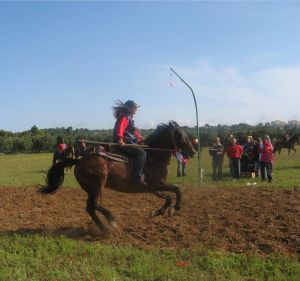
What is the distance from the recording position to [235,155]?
65.0 feet

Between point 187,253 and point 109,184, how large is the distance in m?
3.06

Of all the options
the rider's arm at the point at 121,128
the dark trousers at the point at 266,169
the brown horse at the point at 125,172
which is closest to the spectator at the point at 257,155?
the dark trousers at the point at 266,169

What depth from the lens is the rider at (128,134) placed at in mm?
9891

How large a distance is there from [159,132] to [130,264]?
13.3 feet

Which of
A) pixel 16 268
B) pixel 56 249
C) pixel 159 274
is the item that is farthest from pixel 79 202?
pixel 159 274

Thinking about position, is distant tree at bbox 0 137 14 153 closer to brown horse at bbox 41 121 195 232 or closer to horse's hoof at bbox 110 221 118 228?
brown horse at bbox 41 121 195 232

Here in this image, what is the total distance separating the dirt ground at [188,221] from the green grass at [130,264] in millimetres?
623

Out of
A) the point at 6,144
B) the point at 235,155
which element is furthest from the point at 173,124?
the point at 6,144

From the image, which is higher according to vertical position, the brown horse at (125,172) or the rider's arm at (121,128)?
the rider's arm at (121,128)

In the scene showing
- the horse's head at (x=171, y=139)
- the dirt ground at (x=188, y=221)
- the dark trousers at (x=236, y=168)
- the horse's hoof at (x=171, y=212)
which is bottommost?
the dirt ground at (x=188, y=221)

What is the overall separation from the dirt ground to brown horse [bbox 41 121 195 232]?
538mm

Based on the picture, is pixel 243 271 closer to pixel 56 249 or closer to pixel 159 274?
pixel 159 274

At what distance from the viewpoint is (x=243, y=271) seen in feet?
22.6

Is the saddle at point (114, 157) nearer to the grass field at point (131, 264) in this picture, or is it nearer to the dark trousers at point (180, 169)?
the grass field at point (131, 264)
